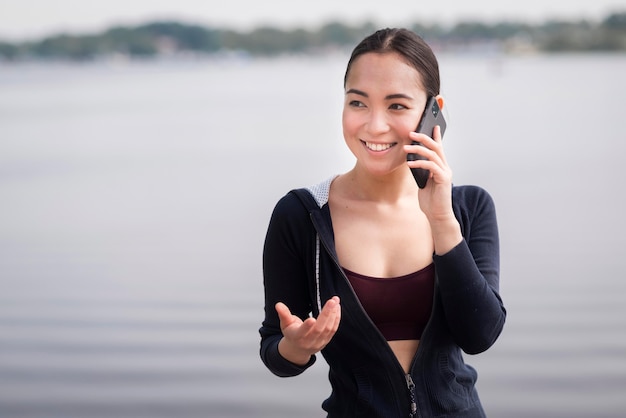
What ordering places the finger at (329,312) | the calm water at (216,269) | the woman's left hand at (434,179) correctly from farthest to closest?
the calm water at (216,269)
the woman's left hand at (434,179)
the finger at (329,312)

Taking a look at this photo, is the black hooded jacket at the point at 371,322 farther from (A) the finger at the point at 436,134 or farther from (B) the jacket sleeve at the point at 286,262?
(A) the finger at the point at 436,134

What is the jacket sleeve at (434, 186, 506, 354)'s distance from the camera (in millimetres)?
1670

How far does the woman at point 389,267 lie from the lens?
5.53 ft

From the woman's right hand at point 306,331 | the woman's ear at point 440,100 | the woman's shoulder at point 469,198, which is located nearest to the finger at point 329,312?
the woman's right hand at point 306,331

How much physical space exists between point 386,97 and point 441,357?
1.43 feet

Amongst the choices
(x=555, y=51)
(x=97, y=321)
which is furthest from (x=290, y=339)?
(x=555, y=51)

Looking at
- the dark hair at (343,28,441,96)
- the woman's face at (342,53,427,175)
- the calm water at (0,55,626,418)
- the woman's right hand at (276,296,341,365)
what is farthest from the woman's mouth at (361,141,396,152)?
the calm water at (0,55,626,418)

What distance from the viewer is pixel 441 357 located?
1.75 meters

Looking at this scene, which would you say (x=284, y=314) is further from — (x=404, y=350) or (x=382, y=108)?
(x=382, y=108)

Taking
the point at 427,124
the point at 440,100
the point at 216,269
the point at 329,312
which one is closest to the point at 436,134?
the point at 427,124

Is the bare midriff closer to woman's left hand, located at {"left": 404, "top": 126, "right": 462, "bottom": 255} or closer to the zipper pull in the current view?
the zipper pull

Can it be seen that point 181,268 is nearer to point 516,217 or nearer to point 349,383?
point 516,217

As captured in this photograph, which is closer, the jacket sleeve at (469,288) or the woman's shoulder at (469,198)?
the jacket sleeve at (469,288)

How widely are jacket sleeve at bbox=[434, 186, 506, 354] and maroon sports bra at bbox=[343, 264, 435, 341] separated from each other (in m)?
0.04
